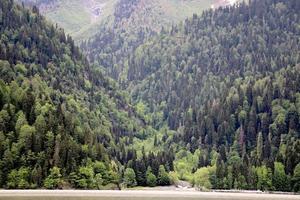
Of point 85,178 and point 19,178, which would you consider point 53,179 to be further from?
point 85,178

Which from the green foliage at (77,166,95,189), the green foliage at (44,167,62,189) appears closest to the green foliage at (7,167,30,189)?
the green foliage at (44,167,62,189)

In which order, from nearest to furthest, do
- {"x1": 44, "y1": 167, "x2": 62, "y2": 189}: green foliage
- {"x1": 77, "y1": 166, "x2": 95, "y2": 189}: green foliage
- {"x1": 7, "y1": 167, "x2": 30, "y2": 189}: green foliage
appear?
{"x1": 7, "y1": 167, "x2": 30, "y2": 189}: green foliage < {"x1": 44, "y1": 167, "x2": 62, "y2": 189}: green foliage < {"x1": 77, "y1": 166, "x2": 95, "y2": 189}: green foliage

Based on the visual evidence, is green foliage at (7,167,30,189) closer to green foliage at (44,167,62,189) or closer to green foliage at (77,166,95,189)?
green foliage at (44,167,62,189)

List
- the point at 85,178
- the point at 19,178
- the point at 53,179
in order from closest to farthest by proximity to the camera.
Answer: the point at 19,178, the point at 53,179, the point at 85,178

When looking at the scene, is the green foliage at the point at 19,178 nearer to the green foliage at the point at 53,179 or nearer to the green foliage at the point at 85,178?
the green foliage at the point at 53,179

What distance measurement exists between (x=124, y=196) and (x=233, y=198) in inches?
757

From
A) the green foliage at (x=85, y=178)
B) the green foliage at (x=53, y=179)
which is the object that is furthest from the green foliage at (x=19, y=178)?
the green foliage at (x=85, y=178)

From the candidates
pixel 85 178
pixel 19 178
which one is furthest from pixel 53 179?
pixel 85 178

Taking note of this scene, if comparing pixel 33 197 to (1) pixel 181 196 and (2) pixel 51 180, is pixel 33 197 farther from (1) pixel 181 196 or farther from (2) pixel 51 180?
(2) pixel 51 180

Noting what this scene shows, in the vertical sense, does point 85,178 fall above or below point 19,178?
above

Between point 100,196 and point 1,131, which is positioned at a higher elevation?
point 1,131

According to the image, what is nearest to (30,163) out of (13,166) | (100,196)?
(13,166)

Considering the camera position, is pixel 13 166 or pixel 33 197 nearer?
pixel 33 197

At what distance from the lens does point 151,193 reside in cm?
12425
